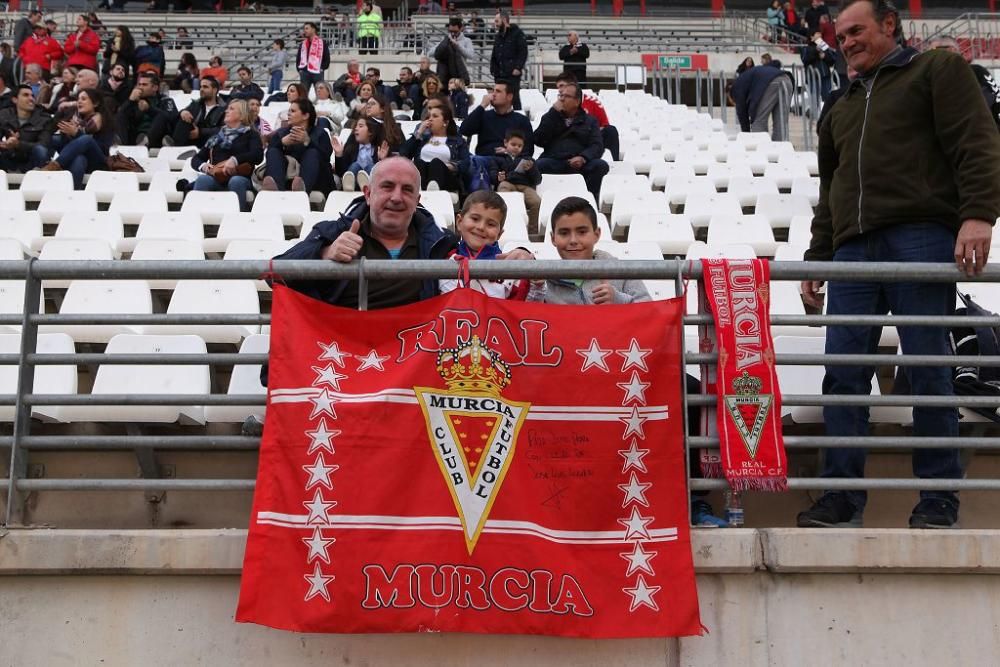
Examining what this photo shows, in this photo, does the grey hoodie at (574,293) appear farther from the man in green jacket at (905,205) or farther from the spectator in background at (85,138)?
the spectator in background at (85,138)

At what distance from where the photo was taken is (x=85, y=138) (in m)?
10.3

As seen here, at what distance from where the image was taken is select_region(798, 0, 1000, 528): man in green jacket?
3.96m

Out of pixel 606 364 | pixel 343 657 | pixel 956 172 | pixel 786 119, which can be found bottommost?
pixel 343 657

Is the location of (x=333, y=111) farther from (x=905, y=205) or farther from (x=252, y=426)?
(x=905, y=205)

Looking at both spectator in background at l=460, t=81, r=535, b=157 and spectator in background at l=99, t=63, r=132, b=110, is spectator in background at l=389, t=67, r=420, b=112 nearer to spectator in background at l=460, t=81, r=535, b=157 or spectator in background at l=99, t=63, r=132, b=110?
spectator in background at l=99, t=63, r=132, b=110

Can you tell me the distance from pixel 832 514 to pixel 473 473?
4.49ft

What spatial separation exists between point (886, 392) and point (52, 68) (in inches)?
604

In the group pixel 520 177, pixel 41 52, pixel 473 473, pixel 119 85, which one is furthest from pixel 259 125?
pixel 41 52

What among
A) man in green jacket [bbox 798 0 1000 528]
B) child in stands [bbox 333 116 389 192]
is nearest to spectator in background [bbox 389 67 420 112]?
child in stands [bbox 333 116 389 192]

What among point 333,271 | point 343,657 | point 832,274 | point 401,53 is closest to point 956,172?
point 832,274

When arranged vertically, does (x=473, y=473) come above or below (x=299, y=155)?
below

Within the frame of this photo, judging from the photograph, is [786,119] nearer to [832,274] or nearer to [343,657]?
[832,274]

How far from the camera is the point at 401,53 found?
80.7 ft

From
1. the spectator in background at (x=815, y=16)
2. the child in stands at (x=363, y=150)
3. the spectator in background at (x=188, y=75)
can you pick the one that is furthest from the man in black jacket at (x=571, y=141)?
the spectator in background at (x=815, y=16)
